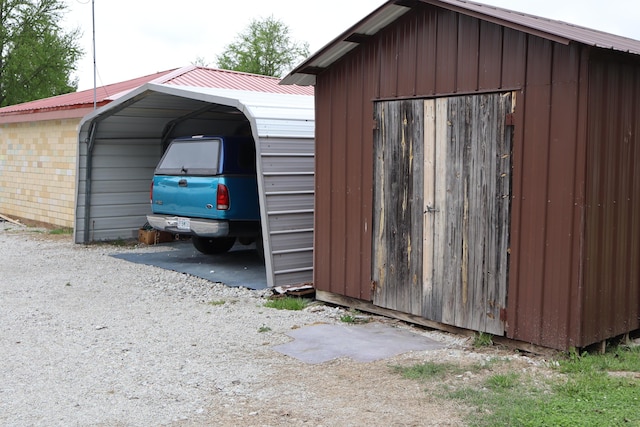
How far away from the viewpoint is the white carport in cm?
962

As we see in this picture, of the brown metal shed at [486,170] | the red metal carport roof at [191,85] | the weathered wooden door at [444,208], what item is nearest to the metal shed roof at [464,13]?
the brown metal shed at [486,170]

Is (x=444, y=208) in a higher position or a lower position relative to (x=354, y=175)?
lower

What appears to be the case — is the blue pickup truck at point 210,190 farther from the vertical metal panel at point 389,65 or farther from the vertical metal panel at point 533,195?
the vertical metal panel at point 533,195

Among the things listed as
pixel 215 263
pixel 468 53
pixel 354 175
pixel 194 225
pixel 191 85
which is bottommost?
pixel 215 263

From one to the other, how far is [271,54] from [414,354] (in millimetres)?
46766

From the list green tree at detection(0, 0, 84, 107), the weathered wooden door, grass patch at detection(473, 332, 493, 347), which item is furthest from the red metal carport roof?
green tree at detection(0, 0, 84, 107)

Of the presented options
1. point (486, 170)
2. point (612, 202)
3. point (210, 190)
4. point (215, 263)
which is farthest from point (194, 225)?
point (612, 202)

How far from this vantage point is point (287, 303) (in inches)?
344

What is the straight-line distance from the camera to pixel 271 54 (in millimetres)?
51562

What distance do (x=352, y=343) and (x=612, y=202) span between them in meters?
2.69

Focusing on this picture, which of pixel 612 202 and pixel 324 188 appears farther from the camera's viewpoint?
pixel 324 188

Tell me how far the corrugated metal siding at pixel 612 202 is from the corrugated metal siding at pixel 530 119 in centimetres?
14

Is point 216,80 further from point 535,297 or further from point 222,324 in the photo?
point 535,297

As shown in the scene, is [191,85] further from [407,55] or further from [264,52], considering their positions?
[264,52]
